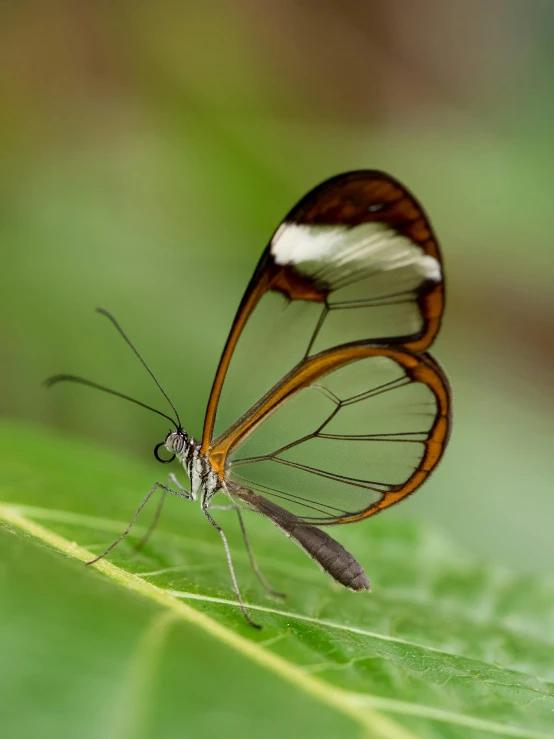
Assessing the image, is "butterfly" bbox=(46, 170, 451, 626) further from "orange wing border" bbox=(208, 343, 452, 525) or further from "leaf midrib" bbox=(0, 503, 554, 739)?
"leaf midrib" bbox=(0, 503, 554, 739)

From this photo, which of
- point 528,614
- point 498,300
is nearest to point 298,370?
point 528,614

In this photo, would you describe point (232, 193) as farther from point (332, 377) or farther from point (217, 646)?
point (217, 646)

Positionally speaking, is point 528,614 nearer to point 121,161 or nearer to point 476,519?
point 476,519

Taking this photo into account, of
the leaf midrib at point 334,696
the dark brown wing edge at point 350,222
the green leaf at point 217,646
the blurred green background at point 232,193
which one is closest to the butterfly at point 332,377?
the dark brown wing edge at point 350,222

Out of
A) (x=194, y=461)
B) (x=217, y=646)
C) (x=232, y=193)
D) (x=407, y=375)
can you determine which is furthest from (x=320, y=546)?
(x=232, y=193)

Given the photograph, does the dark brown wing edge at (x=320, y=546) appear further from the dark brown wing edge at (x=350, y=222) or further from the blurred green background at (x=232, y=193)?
the blurred green background at (x=232, y=193)
